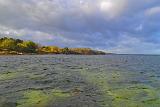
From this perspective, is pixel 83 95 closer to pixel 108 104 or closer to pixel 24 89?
pixel 108 104

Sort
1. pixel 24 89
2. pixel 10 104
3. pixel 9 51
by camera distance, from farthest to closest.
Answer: pixel 9 51 < pixel 24 89 < pixel 10 104

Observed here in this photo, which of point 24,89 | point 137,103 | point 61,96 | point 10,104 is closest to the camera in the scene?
point 10,104

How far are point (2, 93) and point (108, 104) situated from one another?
30.4 ft

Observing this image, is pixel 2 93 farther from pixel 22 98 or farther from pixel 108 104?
pixel 108 104

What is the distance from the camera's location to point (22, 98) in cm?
2031

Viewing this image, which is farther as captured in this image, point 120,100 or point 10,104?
point 120,100

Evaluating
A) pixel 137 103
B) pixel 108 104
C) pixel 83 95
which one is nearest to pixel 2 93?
pixel 83 95

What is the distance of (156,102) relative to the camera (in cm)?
1961

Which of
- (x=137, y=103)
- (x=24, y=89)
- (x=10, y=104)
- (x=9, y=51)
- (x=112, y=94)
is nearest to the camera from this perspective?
(x=10, y=104)

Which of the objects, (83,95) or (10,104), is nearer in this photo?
(10,104)

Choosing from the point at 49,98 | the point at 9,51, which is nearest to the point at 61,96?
the point at 49,98

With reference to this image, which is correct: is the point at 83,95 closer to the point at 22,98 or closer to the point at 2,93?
the point at 22,98

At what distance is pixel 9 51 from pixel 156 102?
182351 millimetres

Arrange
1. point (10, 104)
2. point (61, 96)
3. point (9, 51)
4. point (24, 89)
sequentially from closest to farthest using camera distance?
point (10, 104) < point (61, 96) < point (24, 89) < point (9, 51)
